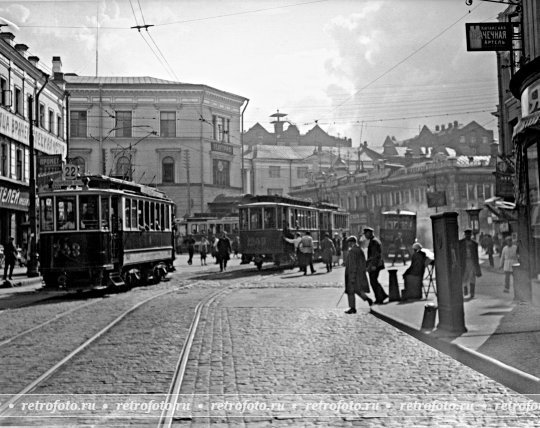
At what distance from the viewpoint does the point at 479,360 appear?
318 inches

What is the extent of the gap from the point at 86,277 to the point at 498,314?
33.4 ft

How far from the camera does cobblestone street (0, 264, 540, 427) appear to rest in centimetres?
584

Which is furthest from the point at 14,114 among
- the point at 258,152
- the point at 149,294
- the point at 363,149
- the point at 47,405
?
the point at 363,149

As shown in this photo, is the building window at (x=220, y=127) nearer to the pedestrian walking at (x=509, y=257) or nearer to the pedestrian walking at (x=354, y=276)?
the pedestrian walking at (x=509, y=257)

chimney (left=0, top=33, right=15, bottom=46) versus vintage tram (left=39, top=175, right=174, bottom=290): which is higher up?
chimney (left=0, top=33, right=15, bottom=46)

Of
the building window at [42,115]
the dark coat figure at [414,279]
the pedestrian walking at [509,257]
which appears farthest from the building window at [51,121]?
the pedestrian walking at [509,257]

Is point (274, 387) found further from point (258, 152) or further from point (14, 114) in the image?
point (258, 152)

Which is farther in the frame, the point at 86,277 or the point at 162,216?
the point at 162,216

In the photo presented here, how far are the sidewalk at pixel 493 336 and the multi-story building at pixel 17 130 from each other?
73.3 ft

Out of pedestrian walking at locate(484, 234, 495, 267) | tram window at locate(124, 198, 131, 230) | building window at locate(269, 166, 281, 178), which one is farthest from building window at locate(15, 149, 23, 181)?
building window at locate(269, 166, 281, 178)

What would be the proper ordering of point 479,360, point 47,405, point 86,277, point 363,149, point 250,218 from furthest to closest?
point 363,149 → point 250,218 → point 86,277 → point 479,360 → point 47,405

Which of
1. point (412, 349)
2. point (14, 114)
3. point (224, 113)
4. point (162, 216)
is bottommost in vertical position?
point (412, 349)

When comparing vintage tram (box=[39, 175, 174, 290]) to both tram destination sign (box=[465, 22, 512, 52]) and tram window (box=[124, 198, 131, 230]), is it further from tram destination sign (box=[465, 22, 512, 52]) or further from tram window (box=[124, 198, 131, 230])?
tram destination sign (box=[465, 22, 512, 52])

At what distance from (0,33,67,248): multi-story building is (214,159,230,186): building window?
24.9 m
